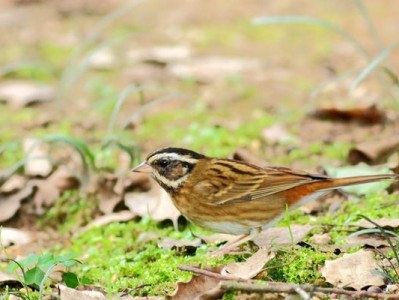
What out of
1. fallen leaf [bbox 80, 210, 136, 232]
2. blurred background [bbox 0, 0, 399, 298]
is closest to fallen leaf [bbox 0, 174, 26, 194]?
blurred background [bbox 0, 0, 399, 298]

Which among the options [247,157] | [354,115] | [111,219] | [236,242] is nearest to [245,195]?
[236,242]

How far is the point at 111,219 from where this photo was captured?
7.00 m

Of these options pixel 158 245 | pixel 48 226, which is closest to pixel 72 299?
pixel 158 245

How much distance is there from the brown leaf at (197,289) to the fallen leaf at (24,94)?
5.53m

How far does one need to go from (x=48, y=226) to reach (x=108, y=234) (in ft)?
2.53

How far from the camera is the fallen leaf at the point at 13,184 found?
7559 mm

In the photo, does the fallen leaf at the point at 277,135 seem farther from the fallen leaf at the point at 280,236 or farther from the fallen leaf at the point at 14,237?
the fallen leaf at the point at 14,237

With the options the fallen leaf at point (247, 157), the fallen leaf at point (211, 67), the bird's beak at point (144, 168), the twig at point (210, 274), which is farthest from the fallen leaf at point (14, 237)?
the fallen leaf at point (211, 67)

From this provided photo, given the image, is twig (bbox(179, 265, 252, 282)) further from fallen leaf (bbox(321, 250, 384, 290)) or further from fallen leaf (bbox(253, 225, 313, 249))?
fallen leaf (bbox(253, 225, 313, 249))

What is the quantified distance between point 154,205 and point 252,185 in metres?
1.26

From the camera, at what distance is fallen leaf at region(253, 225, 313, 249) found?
5754mm

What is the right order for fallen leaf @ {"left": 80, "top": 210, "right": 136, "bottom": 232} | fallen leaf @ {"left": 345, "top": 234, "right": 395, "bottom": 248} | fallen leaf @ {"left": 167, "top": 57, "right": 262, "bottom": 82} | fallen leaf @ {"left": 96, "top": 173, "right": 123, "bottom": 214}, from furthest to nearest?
fallen leaf @ {"left": 167, "top": 57, "right": 262, "bottom": 82}, fallen leaf @ {"left": 96, "top": 173, "right": 123, "bottom": 214}, fallen leaf @ {"left": 80, "top": 210, "right": 136, "bottom": 232}, fallen leaf @ {"left": 345, "top": 234, "right": 395, "bottom": 248}

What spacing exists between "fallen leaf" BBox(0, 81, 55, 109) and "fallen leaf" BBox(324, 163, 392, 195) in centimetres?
403

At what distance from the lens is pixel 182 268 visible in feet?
16.7
